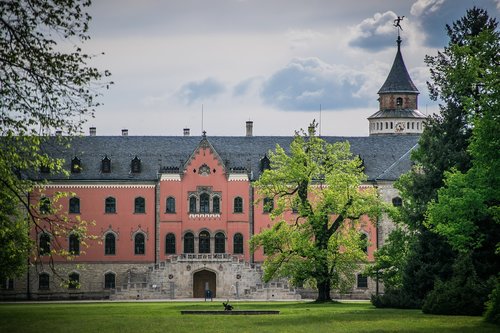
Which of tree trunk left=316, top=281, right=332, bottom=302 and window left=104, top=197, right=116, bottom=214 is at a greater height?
window left=104, top=197, right=116, bottom=214

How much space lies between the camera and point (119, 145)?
84.4 meters

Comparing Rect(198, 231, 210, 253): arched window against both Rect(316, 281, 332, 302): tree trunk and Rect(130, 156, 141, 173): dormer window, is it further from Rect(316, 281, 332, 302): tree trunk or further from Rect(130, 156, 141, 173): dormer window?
Rect(316, 281, 332, 302): tree trunk

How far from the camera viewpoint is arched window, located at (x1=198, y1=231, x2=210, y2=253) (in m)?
81.7

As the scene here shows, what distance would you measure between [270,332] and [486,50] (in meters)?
18.0

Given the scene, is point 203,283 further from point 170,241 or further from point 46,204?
point 46,204

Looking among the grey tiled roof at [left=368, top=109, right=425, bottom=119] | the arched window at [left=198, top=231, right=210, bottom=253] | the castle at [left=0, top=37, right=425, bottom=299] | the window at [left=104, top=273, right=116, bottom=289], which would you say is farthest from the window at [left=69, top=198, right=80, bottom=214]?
the grey tiled roof at [left=368, top=109, right=425, bottom=119]

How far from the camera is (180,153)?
84000 millimetres

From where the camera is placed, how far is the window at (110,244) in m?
80.9

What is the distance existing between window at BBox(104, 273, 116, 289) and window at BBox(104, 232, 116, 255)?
173 cm

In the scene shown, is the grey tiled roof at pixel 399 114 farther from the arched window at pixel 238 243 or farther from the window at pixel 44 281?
the window at pixel 44 281

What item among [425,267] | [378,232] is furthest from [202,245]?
[425,267]

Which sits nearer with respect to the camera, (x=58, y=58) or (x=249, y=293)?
(x=58, y=58)

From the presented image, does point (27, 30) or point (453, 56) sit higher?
point (453, 56)

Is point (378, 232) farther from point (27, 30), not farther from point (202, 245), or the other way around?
point (27, 30)
